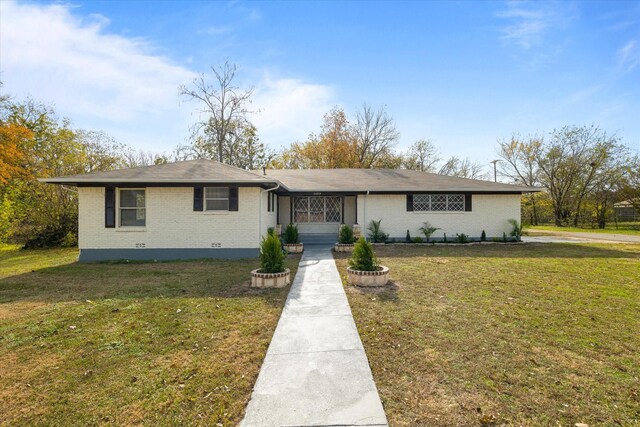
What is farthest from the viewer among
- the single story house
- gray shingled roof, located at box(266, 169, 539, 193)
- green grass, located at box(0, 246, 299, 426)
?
gray shingled roof, located at box(266, 169, 539, 193)

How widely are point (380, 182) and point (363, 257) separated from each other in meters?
8.66

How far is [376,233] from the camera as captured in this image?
45.6 ft

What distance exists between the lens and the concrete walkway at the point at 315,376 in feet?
8.33

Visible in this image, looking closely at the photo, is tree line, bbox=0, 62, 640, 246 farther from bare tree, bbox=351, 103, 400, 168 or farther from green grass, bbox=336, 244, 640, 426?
green grass, bbox=336, 244, 640, 426

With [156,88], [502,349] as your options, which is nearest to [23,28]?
[156,88]

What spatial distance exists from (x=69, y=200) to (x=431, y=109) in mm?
20468

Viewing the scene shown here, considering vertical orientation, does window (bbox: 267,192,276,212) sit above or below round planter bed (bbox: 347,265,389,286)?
above

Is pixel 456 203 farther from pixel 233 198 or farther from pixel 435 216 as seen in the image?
pixel 233 198

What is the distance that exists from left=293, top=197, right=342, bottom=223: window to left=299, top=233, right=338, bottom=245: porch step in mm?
850

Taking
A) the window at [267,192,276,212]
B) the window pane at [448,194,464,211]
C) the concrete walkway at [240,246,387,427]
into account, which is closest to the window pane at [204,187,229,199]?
the window at [267,192,276,212]

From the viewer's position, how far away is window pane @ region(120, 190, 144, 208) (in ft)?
35.4

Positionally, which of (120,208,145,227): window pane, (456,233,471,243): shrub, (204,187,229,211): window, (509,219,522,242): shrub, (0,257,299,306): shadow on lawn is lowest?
(0,257,299,306): shadow on lawn

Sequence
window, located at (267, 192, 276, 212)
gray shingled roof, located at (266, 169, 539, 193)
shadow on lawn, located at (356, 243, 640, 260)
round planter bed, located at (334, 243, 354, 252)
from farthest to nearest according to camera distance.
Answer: gray shingled roof, located at (266, 169, 539, 193) → window, located at (267, 192, 276, 212) → round planter bed, located at (334, 243, 354, 252) → shadow on lawn, located at (356, 243, 640, 260)

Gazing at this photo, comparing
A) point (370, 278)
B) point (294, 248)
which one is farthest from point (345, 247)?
point (370, 278)
